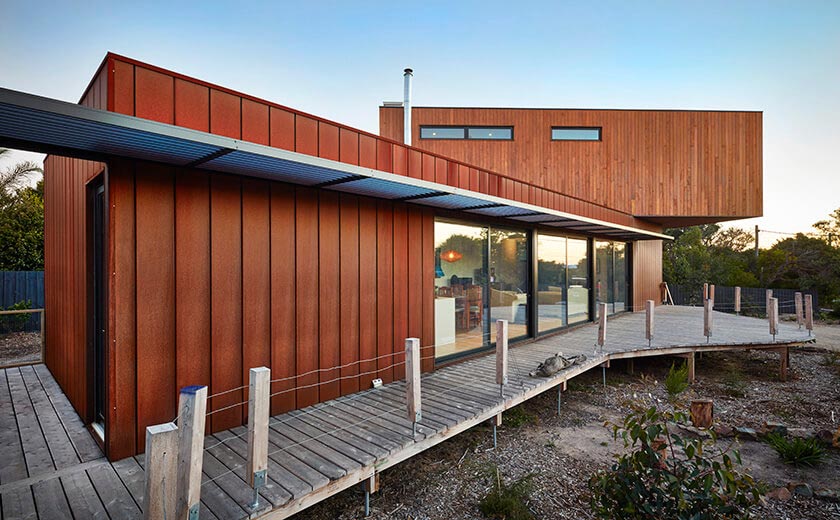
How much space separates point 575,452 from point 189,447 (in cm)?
429

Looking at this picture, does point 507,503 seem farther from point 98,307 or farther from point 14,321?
point 14,321

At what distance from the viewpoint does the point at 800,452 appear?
4340 mm

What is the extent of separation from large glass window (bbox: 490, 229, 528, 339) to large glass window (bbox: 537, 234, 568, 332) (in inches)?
18.8

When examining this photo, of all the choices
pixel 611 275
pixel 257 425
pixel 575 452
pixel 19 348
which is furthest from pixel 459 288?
pixel 19 348

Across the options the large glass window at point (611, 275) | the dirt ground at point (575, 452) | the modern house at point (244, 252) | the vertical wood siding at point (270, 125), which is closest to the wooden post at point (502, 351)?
the dirt ground at point (575, 452)

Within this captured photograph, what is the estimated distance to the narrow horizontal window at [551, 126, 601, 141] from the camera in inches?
555

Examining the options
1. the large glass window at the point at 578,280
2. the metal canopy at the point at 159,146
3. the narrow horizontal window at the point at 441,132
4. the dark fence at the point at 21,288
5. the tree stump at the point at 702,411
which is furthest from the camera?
the narrow horizontal window at the point at 441,132

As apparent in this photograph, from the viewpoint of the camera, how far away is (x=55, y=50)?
30.6 ft

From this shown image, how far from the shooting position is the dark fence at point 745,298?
1756 cm

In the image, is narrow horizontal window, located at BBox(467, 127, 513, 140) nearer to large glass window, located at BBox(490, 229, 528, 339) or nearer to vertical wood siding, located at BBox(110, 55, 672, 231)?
vertical wood siding, located at BBox(110, 55, 672, 231)

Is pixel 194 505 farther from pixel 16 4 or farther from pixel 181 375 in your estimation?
pixel 16 4

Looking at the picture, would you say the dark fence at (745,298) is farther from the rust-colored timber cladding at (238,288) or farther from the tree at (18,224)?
the tree at (18,224)

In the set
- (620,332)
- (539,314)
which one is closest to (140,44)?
(539,314)

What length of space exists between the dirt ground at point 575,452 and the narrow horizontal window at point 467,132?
9631 mm
